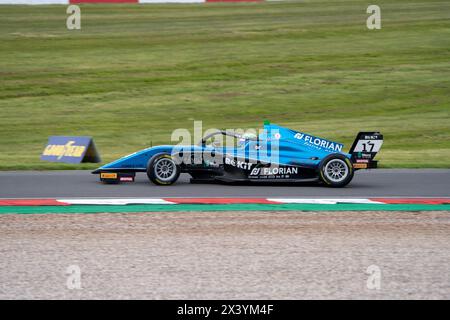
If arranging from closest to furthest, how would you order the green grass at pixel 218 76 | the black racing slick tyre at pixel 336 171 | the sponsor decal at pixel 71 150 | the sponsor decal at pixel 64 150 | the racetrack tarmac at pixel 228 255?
1. the racetrack tarmac at pixel 228 255
2. the black racing slick tyre at pixel 336 171
3. the sponsor decal at pixel 71 150
4. the sponsor decal at pixel 64 150
5. the green grass at pixel 218 76

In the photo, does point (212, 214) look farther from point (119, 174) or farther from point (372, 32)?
point (372, 32)

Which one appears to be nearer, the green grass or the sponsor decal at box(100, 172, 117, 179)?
the sponsor decal at box(100, 172, 117, 179)

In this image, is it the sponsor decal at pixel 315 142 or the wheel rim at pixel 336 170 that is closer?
the wheel rim at pixel 336 170

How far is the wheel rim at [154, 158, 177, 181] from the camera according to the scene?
1203 centimetres

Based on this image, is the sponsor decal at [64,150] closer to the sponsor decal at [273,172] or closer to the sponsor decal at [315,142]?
the sponsor decal at [273,172]

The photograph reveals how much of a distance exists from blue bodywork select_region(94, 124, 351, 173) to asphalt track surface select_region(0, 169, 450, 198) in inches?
15.9

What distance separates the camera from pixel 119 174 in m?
12.1

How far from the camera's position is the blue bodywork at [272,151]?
39.2 feet

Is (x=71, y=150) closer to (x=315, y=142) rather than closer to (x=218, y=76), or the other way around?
(x=315, y=142)

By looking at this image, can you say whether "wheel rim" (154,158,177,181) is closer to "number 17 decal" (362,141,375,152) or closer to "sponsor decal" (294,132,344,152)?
"sponsor decal" (294,132,344,152)

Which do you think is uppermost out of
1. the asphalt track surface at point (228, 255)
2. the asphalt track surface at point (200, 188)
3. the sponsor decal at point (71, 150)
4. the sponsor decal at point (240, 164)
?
the sponsor decal at point (71, 150)

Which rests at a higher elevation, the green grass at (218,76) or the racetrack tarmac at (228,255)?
the green grass at (218,76)

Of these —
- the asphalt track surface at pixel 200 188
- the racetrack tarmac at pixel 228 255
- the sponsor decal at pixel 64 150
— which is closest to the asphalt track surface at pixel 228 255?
the racetrack tarmac at pixel 228 255

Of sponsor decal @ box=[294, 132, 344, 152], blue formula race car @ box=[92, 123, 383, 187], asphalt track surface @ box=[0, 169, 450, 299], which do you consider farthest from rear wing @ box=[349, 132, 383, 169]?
asphalt track surface @ box=[0, 169, 450, 299]
